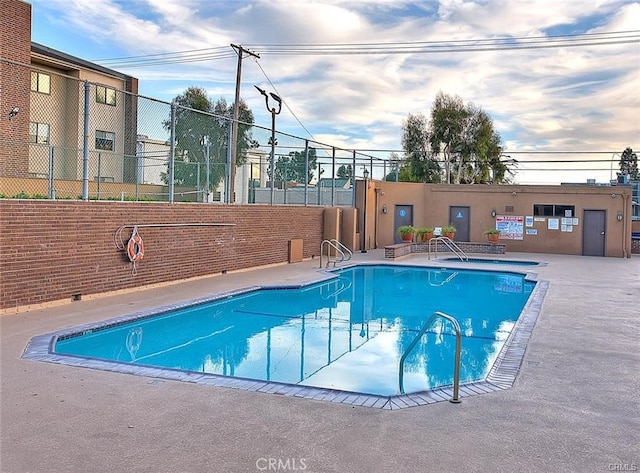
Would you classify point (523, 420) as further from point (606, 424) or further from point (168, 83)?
point (168, 83)

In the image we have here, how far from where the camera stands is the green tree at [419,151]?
31.7m

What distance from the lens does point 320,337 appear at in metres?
8.09

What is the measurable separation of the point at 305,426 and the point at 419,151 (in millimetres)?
→ 28634

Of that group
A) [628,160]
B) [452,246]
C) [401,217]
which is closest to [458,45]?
[401,217]

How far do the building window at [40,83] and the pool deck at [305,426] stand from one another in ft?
55.1

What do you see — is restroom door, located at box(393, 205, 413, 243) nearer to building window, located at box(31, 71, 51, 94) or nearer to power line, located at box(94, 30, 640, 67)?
power line, located at box(94, 30, 640, 67)

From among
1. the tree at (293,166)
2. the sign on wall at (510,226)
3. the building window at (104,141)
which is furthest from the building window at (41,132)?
the sign on wall at (510,226)

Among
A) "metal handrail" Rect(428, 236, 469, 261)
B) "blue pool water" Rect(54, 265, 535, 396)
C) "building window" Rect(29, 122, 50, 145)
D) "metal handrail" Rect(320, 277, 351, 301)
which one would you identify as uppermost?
"building window" Rect(29, 122, 50, 145)

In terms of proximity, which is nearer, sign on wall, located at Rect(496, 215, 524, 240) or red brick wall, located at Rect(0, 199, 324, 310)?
red brick wall, located at Rect(0, 199, 324, 310)

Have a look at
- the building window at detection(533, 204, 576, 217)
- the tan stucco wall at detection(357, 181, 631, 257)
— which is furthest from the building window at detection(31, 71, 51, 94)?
the building window at detection(533, 204, 576, 217)

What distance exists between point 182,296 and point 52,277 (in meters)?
2.12

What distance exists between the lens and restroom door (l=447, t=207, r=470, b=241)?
2288 cm

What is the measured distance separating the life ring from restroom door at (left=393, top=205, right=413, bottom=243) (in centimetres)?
1413

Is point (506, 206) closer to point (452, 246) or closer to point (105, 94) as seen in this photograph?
point (452, 246)
